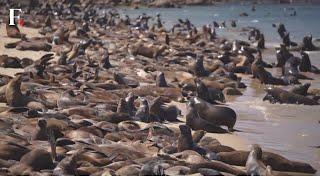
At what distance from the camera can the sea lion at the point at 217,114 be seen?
745 centimetres

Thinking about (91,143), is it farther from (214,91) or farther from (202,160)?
(214,91)

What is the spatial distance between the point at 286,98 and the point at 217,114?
2.44 metres

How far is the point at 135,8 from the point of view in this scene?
48281 mm

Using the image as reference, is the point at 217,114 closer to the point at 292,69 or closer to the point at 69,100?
the point at 69,100

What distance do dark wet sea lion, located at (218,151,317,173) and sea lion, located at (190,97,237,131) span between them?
69.6 inches

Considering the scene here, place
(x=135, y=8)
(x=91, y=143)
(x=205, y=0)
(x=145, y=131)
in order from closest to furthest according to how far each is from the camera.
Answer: (x=91, y=143), (x=145, y=131), (x=135, y=8), (x=205, y=0)

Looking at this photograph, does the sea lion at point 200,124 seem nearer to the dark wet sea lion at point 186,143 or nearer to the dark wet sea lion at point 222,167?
the dark wet sea lion at point 186,143

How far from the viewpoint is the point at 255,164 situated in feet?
17.2

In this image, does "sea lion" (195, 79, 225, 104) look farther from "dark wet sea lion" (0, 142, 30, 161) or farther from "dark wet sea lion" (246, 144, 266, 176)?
"dark wet sea lion" (0, 142, 30, 161)

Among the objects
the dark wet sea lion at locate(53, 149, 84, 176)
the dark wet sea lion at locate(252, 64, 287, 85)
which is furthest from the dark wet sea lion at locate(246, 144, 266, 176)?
the dark wet sea lion at locate(252, 64, 287, 85)

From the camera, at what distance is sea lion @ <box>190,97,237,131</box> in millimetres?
7453
